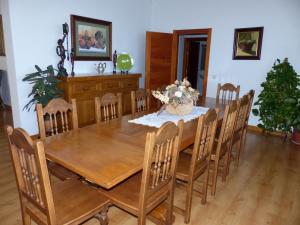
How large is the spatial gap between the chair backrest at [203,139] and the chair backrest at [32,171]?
109 centimetres

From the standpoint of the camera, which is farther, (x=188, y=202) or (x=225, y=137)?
(x=225, y=137)

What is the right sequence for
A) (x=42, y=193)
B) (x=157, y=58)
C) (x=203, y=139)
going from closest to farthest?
(x=42, y=193) → (x=203, y=139) → (x=157, y=58)

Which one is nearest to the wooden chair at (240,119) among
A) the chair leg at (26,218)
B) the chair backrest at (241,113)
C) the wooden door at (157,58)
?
the chair backrest at (241,113)

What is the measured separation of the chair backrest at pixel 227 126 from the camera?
217 cm

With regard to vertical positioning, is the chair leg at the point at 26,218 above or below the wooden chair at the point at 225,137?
below

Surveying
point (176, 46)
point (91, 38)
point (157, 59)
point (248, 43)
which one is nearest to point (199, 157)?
point (91, 38)

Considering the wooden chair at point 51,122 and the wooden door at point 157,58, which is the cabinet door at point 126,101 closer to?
the wooden door at point 157,58

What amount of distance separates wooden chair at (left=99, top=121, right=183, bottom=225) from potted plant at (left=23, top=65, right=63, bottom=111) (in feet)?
7.14

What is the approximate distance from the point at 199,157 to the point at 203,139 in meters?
0.17

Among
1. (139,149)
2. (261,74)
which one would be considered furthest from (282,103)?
(139,149)

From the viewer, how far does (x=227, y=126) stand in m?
2.30

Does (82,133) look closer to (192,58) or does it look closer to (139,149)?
(139,149)

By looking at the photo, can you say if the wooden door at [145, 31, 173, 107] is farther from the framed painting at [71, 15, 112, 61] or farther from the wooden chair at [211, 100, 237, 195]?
the wooden chair at [211, 100, 237, 195]

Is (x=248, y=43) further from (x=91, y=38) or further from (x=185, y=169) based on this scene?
(x=185, y=169)
